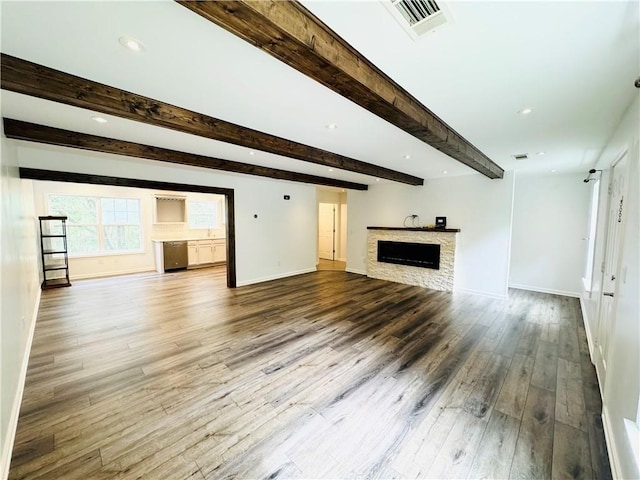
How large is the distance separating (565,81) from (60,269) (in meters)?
8.68

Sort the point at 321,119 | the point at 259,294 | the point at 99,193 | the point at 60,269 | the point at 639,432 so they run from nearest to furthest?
the point at 639,432
the point at 321,119
the point at 259,294
the point at 60,269
the point at 99,193

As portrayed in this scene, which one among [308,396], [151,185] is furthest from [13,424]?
[151,185]

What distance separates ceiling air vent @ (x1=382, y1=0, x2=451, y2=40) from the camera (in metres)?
1.20

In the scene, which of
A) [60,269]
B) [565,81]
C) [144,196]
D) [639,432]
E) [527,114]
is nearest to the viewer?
[639,432]

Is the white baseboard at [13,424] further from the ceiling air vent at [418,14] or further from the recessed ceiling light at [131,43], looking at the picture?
the ceiling air vent at [418,14]

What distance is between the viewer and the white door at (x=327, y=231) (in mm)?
9633

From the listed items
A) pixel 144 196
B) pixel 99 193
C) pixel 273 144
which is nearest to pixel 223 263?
pixel 144 196

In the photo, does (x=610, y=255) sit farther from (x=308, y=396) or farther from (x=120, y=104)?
(x=120, y=104)

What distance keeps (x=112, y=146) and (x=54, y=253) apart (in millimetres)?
4459

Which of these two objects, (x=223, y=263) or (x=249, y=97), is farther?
(x=223, y=263)

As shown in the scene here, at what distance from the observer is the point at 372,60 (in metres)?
1.61

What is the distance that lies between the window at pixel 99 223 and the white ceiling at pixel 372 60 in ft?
15.6

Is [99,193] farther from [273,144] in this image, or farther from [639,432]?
[639,432]

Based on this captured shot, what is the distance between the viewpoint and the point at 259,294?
17.5ft
